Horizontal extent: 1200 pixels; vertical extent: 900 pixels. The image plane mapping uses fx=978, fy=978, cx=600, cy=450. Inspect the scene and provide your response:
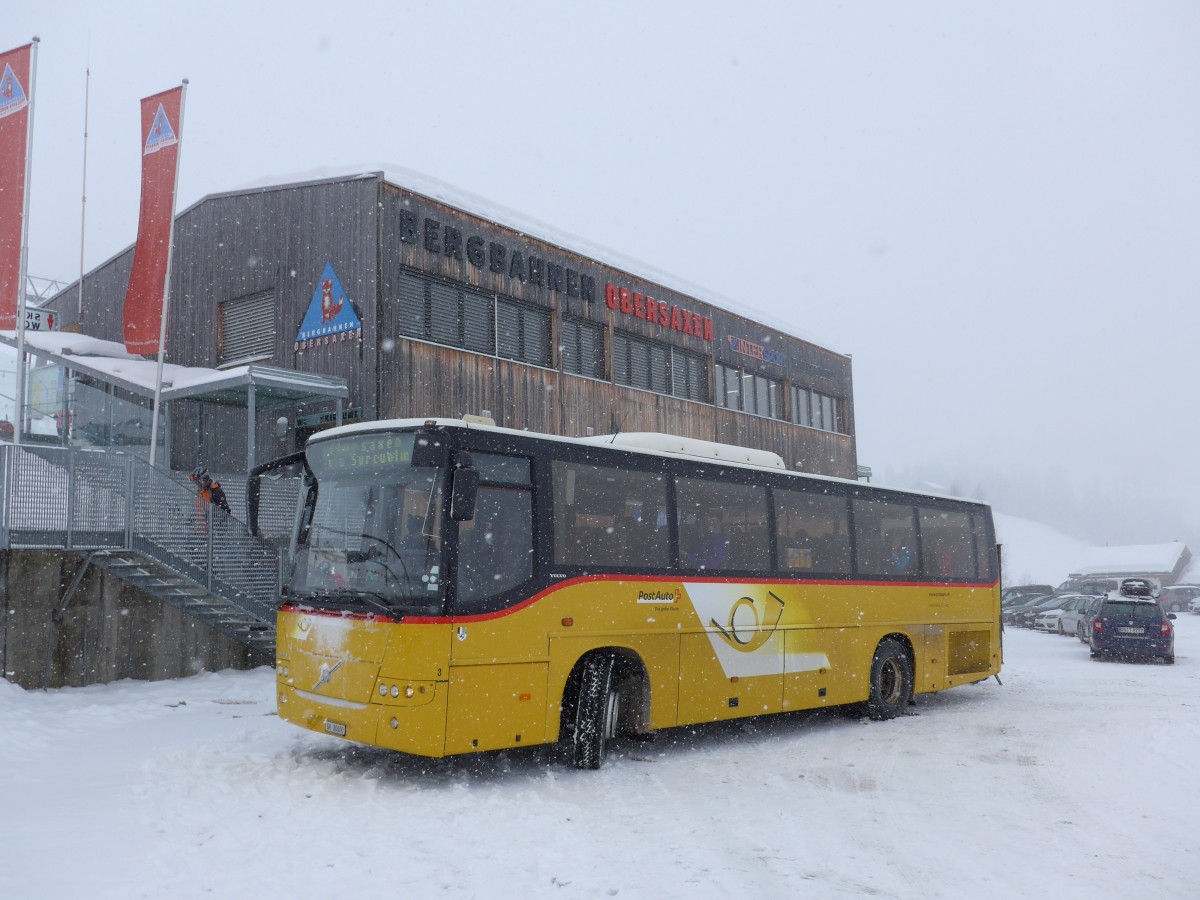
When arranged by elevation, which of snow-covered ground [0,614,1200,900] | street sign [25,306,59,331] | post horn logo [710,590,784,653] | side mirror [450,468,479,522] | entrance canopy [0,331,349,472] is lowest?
snow-covered ground [0,614,1200,900]

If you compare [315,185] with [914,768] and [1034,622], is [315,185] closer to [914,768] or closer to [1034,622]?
[914,768]

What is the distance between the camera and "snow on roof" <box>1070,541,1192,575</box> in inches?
4038

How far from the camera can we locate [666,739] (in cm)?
1213

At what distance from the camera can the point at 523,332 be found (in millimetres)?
22859

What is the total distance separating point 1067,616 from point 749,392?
548 inches

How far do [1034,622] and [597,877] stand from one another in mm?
38785

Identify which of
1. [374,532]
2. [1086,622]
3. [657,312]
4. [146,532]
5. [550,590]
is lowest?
[1086,622]

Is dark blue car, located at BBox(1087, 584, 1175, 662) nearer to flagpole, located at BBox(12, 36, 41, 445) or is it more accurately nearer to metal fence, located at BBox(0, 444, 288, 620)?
metal fence, located at BBox(0, 444, 288, 620)

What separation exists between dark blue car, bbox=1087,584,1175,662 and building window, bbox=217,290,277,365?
2053 cm

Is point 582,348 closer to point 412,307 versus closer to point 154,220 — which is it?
point 412,307

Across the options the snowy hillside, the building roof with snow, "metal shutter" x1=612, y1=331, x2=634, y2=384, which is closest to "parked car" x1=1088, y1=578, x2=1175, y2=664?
"metal shutter" x1=612, y1=331, x2=634, y2=384

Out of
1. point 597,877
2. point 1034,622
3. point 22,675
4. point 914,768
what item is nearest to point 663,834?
point 597,877

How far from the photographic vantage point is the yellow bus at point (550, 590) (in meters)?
8.62

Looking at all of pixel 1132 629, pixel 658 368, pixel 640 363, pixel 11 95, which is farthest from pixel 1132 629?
pixel 11 95
